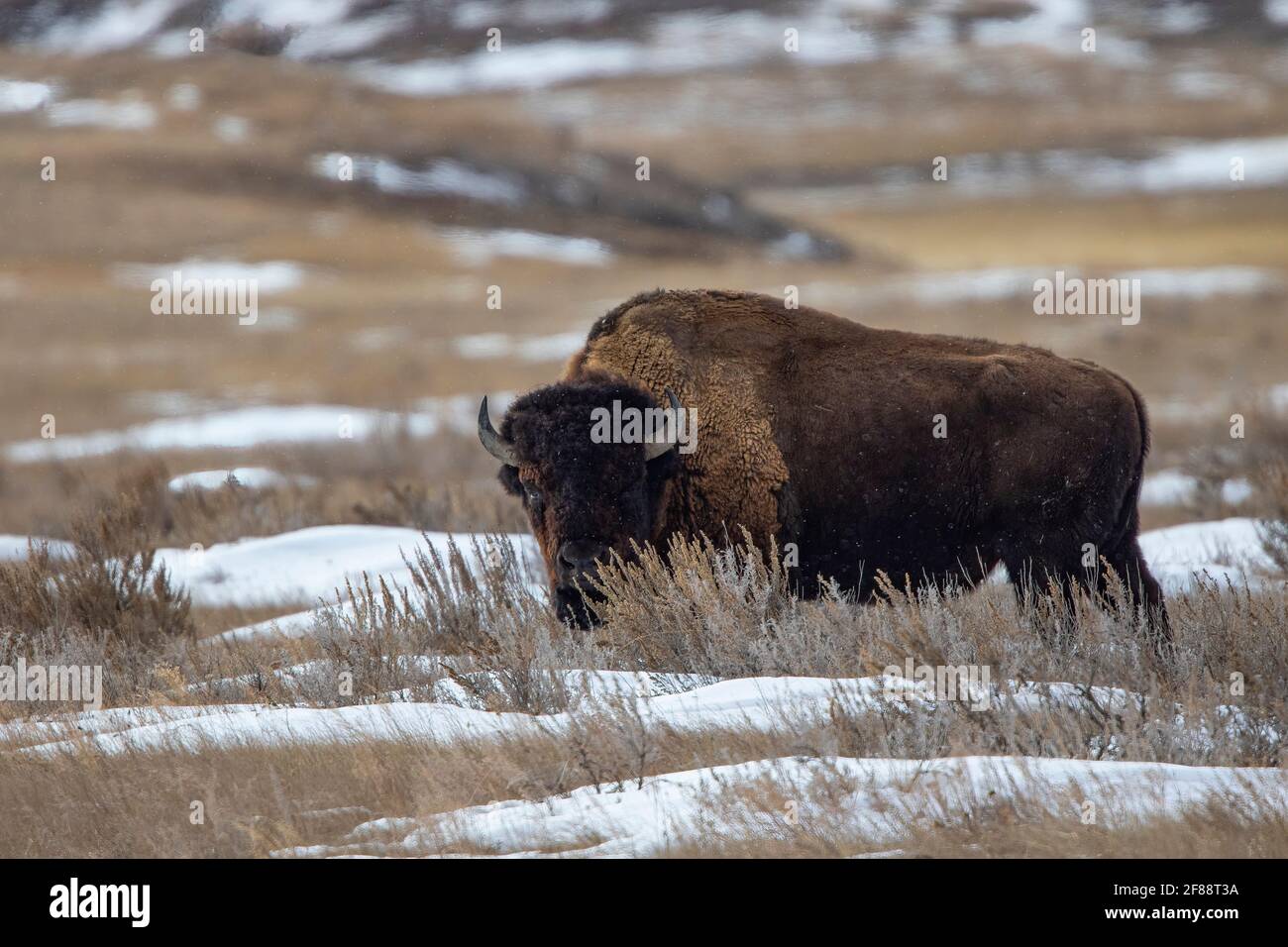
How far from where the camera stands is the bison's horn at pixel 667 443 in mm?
6441

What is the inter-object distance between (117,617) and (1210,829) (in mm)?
6019

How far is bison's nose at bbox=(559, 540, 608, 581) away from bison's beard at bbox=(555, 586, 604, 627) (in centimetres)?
15

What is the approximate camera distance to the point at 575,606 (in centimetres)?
643

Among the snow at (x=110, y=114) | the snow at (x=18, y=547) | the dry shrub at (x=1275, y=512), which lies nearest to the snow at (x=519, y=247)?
the snow at (x=110, y=114)

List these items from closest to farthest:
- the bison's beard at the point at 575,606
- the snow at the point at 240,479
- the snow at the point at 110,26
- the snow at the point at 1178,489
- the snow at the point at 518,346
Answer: the bison's beard at the point at 575,606 < the snow at the point at 1178,489 < the snow at the point at 240,479 < the snow at the point at 518,346 < the snow at the point at 110,26

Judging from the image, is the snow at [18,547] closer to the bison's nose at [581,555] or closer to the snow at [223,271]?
the bison's nose at [581,555]

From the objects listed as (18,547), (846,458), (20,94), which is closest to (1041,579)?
(846,458)

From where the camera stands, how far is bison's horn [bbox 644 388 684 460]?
6.44 m

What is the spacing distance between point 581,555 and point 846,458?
1.40 meters

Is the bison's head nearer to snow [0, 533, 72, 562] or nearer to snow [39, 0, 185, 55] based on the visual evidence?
snow [0, 533, 72, 562]
